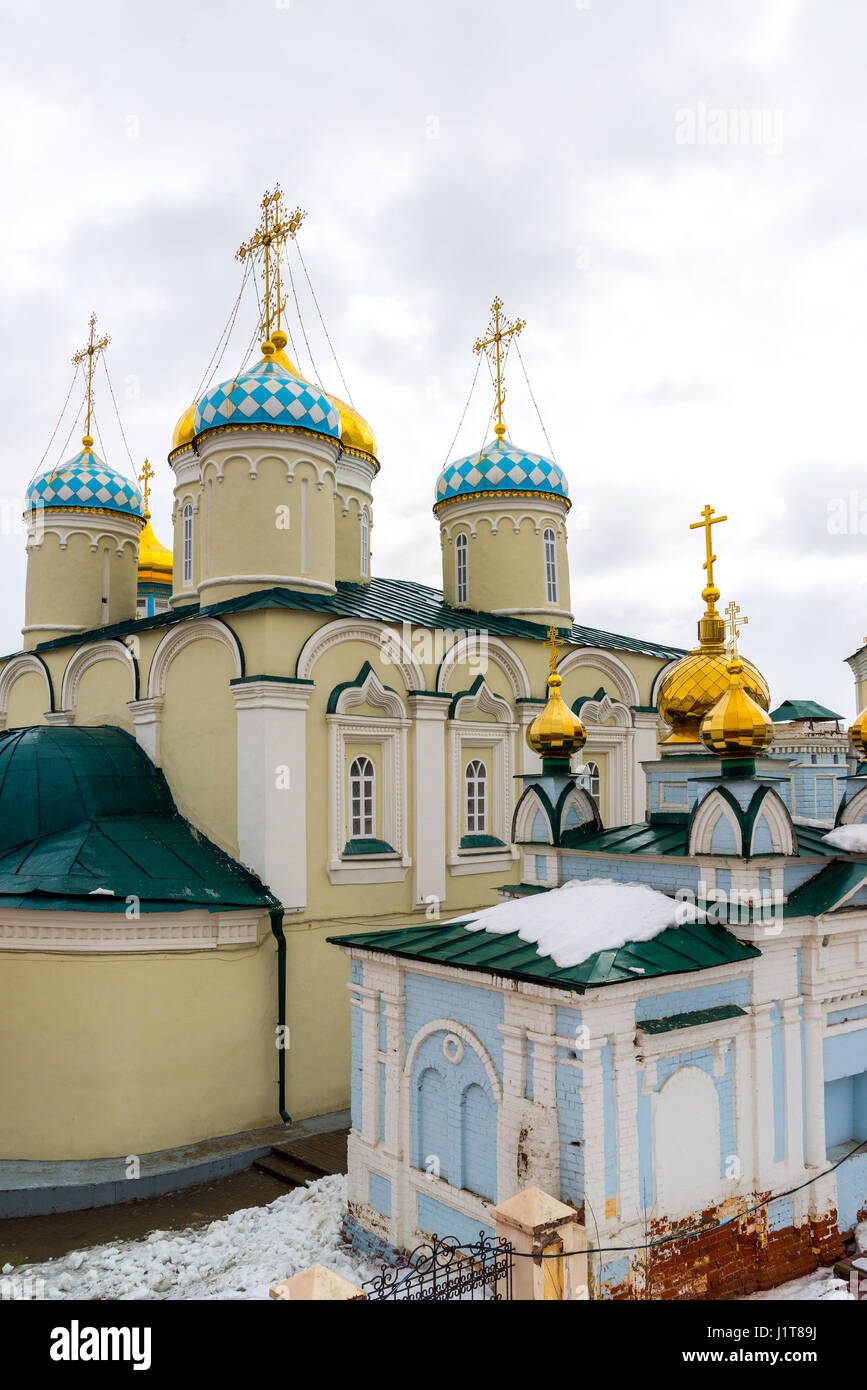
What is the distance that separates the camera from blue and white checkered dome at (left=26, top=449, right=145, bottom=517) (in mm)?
15211

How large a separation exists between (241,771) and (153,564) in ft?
32.1

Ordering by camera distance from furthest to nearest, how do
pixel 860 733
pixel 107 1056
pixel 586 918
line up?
pixel 107 1056 < pixel 860 733 < pixel 586 918

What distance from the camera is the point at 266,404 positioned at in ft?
39.5

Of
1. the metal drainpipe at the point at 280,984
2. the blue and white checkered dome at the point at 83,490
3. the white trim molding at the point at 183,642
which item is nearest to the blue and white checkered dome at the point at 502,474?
the blue and white checkered dome at the point at 83,490

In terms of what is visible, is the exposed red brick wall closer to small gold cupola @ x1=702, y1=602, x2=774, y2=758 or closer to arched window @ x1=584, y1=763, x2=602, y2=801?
small gold cupola @ x1=702, y1=602, x2=774, y2=758

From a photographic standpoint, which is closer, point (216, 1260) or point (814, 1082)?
point (814, 1082)

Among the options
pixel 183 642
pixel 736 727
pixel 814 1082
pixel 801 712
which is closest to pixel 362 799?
pixel 183 642

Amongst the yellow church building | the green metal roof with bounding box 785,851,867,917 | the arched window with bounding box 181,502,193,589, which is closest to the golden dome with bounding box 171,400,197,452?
the yellow church building

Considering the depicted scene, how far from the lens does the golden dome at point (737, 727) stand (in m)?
6.95

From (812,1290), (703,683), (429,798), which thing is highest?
(703,683)

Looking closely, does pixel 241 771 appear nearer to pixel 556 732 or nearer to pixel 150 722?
pixel 150 722

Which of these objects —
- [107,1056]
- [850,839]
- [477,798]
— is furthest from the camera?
[477,798]

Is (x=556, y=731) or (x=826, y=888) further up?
(x=556, y=731)
